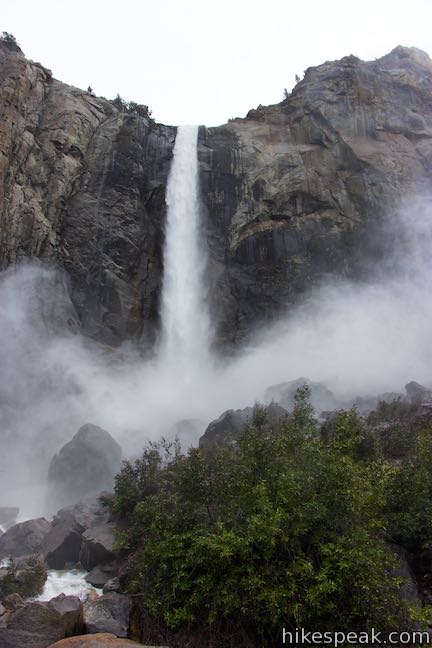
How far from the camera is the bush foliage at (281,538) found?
7297 millimetres

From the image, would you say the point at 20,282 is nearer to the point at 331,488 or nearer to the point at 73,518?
the point at 73,518

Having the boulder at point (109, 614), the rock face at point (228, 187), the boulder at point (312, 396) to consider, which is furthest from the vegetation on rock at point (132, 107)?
the boulder at point (109, 614)

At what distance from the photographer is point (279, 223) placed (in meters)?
35.1

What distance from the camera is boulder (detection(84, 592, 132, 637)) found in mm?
8234

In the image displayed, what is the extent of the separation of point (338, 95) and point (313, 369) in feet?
79.0

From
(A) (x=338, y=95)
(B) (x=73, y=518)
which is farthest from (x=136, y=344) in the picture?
(A) (x=338, y=95)

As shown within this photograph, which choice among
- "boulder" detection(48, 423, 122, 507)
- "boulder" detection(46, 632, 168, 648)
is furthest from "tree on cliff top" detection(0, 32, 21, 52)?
"boulder" detection(46, 632, 168, 648)

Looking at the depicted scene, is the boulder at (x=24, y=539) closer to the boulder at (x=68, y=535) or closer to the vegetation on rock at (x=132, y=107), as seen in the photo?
the boulder at (x=68, y=535)

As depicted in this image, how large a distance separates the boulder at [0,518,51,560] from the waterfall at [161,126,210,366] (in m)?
18.7

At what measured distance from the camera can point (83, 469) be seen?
63.2 ft

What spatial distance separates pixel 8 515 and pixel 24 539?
4.29 m

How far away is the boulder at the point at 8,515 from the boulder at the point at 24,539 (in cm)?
293

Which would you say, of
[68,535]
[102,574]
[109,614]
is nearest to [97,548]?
[102,574]

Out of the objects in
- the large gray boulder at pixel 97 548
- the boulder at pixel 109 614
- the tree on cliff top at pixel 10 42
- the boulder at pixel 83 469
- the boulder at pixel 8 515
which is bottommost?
the boulder at pixel 109 614
